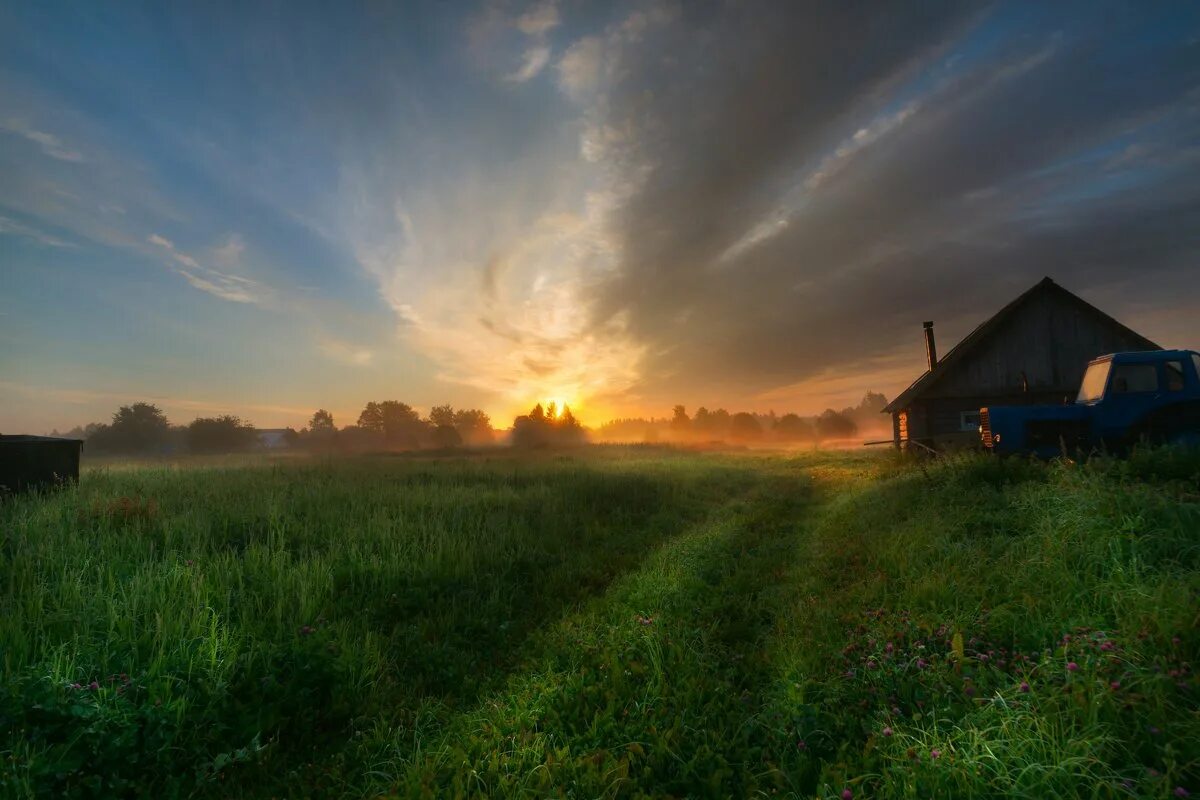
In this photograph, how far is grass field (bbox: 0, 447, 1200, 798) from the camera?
324 centimetres

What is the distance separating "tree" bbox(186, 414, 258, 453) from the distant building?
2.76 meters

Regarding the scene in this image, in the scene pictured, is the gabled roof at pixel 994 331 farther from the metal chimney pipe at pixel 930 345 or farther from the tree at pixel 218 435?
the tree at pixel 218 435

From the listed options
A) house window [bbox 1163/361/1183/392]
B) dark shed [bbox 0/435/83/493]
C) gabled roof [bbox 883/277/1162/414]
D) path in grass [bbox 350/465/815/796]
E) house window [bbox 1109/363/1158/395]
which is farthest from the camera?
gabled roof [bbox 883/277/1162/414]

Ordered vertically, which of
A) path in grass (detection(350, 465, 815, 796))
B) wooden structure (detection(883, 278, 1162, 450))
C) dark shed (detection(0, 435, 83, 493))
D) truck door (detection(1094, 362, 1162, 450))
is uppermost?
wooden structure (detection(883, 278, 1162, 450))

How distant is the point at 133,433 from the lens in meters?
54.7

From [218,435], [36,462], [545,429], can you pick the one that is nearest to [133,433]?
[218,435]

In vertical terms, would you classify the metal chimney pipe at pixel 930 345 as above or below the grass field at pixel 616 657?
above

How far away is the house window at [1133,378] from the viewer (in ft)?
35.8

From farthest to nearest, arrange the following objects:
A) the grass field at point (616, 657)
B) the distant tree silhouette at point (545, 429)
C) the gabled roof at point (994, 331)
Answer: the distant tree silhouette at point (545, 429), the gabled roof at point (994, 331), the grass field at point (616, 657)

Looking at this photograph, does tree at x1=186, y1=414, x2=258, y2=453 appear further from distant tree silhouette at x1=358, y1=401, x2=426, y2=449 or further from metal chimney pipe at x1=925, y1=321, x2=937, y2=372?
metal chimney pipe at x1=925, y1=321, x2=937, y2=372

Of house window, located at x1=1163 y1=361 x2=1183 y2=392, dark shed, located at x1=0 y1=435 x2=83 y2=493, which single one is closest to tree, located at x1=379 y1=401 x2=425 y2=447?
dark shed, located at x1=0 y1=435 x2=83 y2=493

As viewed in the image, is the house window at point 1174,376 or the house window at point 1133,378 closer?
the house window at point 1174,376

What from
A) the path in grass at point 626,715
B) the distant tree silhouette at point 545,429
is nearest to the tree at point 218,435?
the distant tree silhouette at point 545,429

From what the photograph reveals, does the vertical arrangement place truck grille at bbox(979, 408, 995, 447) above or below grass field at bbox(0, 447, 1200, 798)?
above
